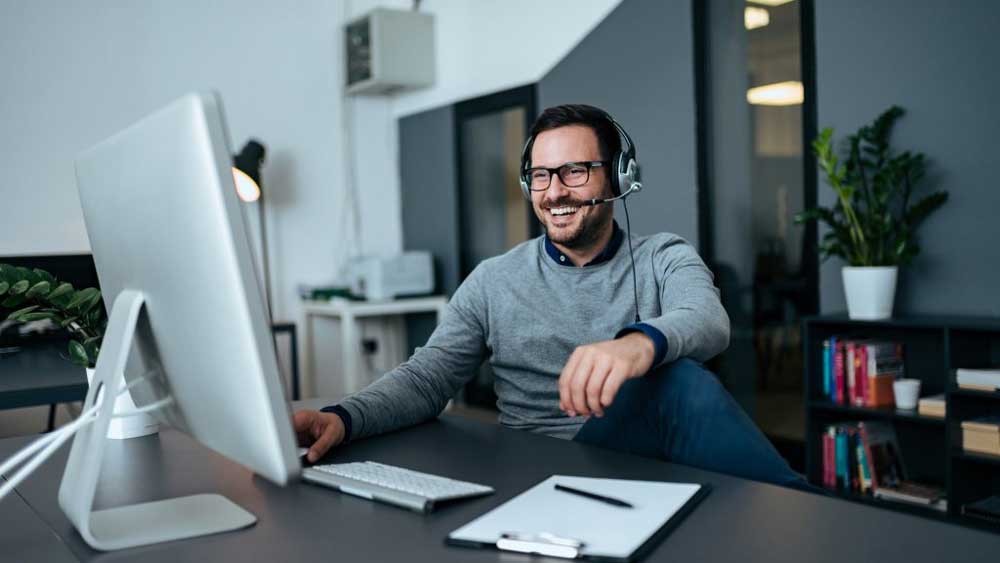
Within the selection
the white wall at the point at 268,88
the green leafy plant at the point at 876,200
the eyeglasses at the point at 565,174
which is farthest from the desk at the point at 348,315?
the eyeglasses at the point at 565,174

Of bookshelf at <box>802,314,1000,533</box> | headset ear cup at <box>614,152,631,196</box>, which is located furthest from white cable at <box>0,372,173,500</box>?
bookshelf at <box>802,314,1000,533</box>

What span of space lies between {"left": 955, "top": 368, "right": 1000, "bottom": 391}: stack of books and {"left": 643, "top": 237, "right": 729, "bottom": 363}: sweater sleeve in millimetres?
1432

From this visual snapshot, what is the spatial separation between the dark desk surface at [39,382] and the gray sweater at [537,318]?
799 mm

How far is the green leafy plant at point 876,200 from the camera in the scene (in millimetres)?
2889

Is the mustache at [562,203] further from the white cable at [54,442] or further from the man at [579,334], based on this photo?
the white cable at [54,442]

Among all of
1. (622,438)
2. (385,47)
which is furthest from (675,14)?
(622,438)

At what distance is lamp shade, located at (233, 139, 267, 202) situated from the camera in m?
4.24

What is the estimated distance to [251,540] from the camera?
2.88 feet

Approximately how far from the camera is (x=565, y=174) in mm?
1823

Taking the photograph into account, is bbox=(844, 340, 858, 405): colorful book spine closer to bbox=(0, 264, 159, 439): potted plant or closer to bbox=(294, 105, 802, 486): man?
bbox=(294, 105, 802, 486): man

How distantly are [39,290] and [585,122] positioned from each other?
1.08 meters

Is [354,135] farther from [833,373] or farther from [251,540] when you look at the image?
[251,540]

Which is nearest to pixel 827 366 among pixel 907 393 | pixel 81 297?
pixel 907 393

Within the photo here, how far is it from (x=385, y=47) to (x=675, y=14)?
1.83 meters
